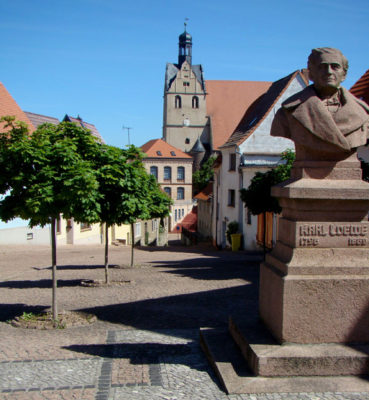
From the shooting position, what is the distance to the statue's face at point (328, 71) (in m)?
5.34

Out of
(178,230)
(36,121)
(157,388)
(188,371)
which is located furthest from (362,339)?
(178,230)

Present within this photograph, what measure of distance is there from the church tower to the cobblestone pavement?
6598 centimetres

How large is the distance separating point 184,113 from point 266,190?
64978 mm

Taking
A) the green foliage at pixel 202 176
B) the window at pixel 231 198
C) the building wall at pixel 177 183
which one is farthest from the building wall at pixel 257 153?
the green foliage at pixel 202 176

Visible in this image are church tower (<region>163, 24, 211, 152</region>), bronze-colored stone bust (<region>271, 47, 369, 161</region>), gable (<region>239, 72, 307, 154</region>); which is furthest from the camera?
church tower (<region>163, 24, 211, 152</region>)

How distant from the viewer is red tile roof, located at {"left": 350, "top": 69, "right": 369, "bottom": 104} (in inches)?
666

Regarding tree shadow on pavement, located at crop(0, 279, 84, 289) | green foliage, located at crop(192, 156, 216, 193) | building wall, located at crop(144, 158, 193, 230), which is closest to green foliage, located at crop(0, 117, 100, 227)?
tree shadow on pavement, located at crop(0, 279, 84, 289)

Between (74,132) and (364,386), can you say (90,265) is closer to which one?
(74,132)

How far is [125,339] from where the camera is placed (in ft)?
22.4

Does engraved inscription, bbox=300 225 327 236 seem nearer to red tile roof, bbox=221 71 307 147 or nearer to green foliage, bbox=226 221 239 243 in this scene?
red tile roof, bbox=221 71 307 147

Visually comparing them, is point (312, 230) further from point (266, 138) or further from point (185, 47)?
point (185, 47)

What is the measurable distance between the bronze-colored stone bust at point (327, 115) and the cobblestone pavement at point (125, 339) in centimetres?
256

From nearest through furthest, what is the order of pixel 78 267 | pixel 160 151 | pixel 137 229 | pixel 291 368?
pixel 291 368
pixel 78 267
pixel 137 229
pixel 160 151

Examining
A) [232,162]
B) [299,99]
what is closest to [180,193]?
[232,162]
